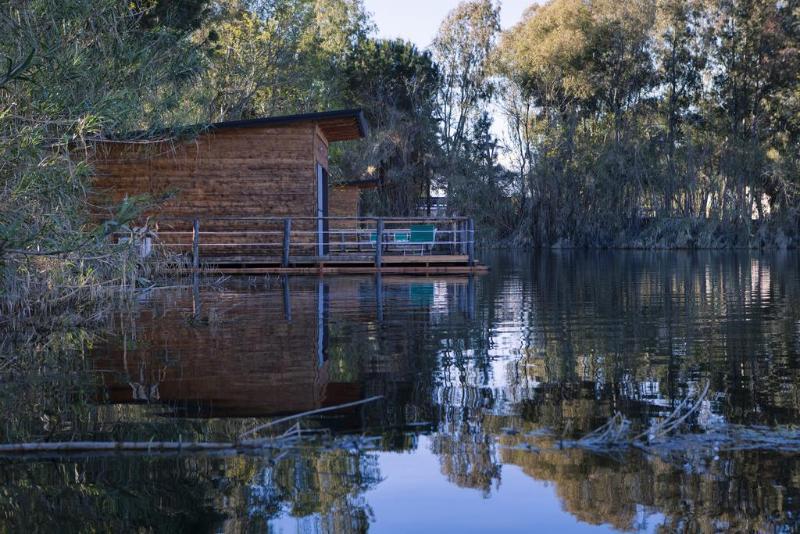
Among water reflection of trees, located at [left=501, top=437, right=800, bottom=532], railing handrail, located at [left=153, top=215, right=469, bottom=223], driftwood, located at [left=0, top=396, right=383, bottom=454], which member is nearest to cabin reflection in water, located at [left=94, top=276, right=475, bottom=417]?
driftwood, located at [left=0, top=396, right=383, bottom=454]

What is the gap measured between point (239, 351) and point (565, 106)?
4407cm

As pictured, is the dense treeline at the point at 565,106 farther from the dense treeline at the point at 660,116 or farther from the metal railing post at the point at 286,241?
the metal railing post at the point at 286,241

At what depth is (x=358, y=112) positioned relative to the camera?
22578 millimetres

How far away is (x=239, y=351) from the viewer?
327 inches

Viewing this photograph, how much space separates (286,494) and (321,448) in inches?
29.1

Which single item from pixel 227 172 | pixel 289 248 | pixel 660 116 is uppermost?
pixel 660 116

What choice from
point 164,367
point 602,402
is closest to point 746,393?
point 602,402

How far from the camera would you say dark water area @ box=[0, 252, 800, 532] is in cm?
377

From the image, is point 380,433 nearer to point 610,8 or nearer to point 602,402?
point 602,402

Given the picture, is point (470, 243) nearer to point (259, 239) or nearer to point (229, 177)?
point (259, 239)

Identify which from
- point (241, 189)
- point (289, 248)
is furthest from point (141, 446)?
point (241, 189)

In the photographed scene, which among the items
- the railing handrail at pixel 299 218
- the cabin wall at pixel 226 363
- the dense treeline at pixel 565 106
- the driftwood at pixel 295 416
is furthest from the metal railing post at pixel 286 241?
the dense treeline at pixel 565 106

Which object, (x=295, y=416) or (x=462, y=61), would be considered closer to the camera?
(x=295, y=416)

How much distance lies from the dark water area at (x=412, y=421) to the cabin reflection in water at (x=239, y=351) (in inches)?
1.4
